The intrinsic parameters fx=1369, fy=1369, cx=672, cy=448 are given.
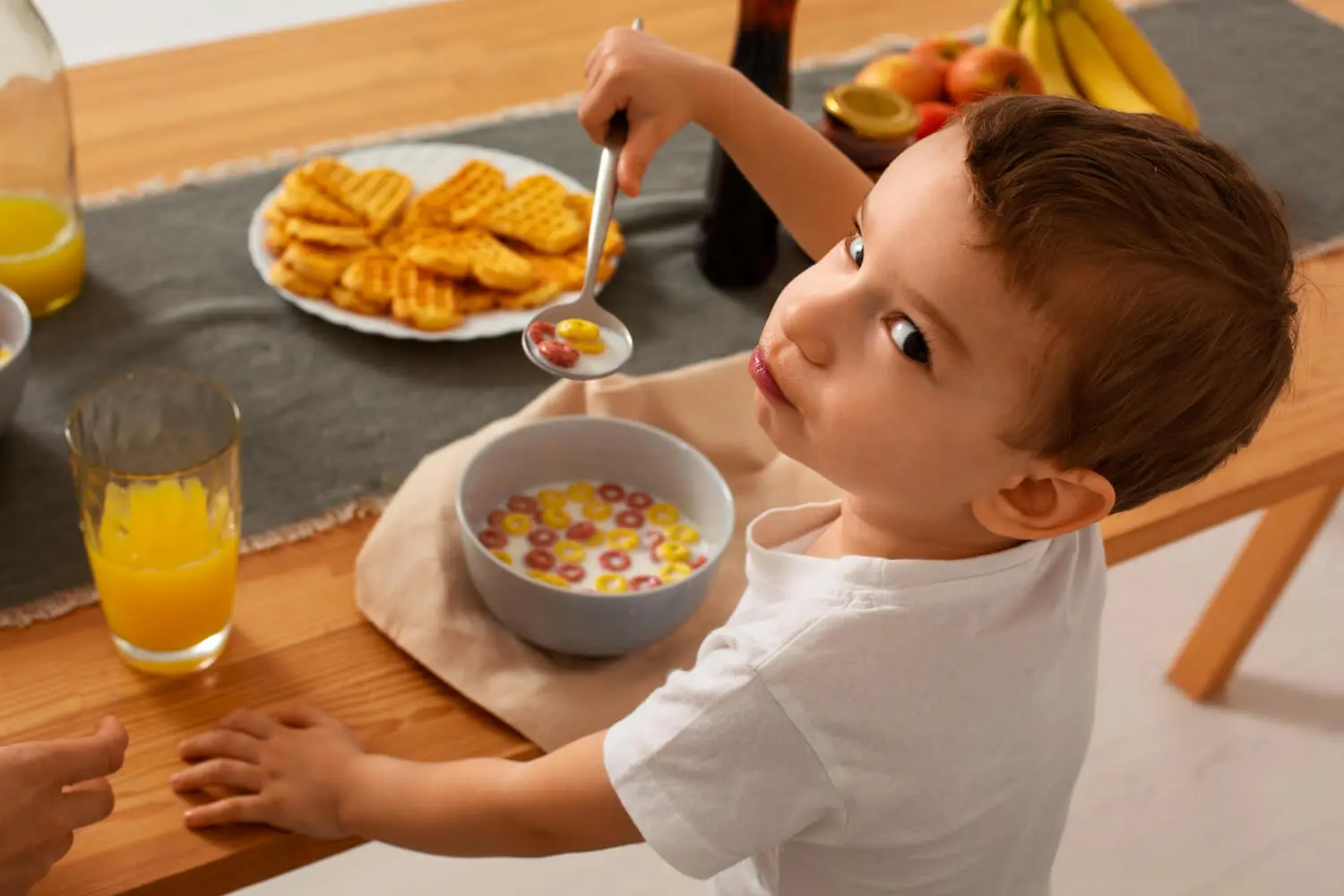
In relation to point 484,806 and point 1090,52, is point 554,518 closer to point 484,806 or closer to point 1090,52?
point 484,806

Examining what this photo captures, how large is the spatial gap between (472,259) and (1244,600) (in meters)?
1.16

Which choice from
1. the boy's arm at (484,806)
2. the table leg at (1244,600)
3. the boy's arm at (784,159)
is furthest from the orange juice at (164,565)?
the table leg at (1244,600)

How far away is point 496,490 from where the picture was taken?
93 centimetres

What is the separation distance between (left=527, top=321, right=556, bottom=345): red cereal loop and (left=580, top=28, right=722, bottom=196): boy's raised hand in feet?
0.37

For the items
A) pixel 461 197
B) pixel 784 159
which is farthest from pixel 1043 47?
pixel 461 197

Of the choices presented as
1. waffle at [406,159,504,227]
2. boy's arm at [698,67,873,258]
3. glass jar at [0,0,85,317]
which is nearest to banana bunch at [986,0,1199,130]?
boy's arm at [698,67,873,258]

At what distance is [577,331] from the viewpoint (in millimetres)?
973

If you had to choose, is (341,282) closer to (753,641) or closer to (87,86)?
(87,86)

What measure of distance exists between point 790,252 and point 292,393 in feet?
1.55

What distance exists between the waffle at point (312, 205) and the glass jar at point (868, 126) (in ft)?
Result: 1.35

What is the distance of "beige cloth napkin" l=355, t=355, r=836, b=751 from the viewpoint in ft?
2.74

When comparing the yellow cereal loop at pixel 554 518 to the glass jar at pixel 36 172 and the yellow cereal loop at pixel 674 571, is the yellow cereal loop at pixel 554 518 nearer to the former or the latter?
the yellow cereal loop at pixel 674 571

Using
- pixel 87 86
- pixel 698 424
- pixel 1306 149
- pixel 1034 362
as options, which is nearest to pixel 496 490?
pixel 698 424

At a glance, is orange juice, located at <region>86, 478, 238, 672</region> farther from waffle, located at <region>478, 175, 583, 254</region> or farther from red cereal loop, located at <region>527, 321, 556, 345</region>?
waffle, located at <region>478, 175, 583, 254</region>
